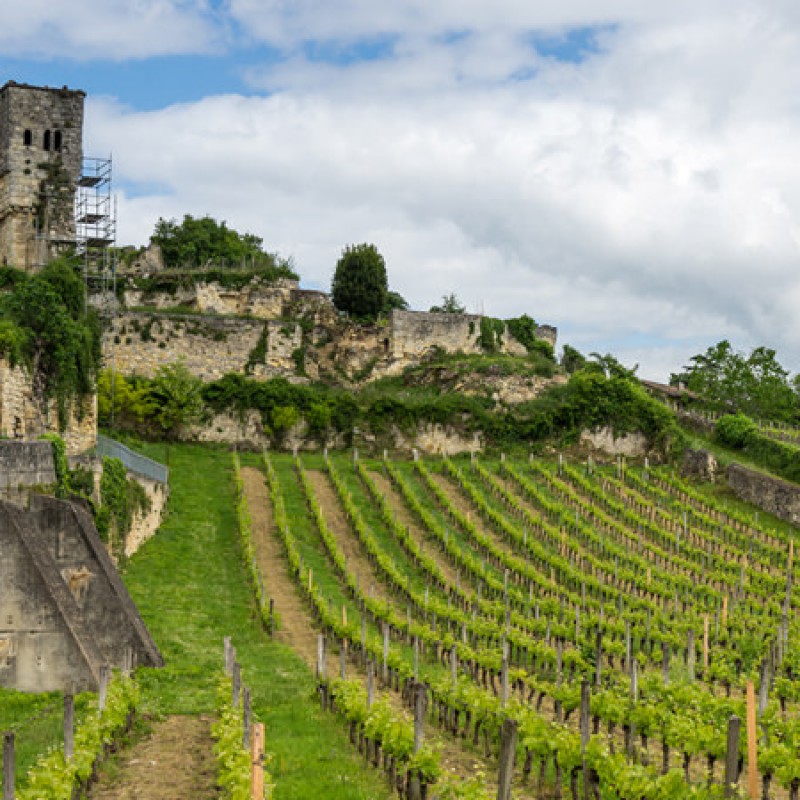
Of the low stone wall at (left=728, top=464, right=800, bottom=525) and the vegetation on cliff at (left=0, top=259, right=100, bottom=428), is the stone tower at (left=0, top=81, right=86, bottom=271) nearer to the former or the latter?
the vegetation on cliff at (left=0, top=259, right=100, bottom=428)

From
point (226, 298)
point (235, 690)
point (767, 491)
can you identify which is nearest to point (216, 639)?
point (235, 690)

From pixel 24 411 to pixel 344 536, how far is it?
9991 millimetres

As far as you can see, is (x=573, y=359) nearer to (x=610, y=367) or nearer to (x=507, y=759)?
(x=610, y=367)

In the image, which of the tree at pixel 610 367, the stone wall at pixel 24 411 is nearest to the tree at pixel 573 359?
the tree at pixel 610 367

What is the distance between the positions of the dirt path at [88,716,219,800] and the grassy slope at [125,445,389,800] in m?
0.87

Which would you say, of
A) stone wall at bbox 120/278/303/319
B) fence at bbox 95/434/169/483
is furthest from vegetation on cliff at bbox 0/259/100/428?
stone wall at bbox 120/278/303/319

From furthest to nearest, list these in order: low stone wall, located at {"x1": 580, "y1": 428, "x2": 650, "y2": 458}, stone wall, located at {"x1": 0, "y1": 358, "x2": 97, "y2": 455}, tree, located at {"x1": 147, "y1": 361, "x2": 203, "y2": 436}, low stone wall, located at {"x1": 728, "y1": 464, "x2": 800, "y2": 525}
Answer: low stone wall, located at {"x1": 580, "y1": 428, "x2": 650, "y2": 458} < tree, located at {"x1": 147, "y1": 361, "x2": 203, "y2": 436} < low stone wall, located at {"x1": 728, "y1": 464, "x2": 800, "y2": 525} < stone wall, located at {"x1": 0, "y1": 358, "x2": 97, "y2": 455}

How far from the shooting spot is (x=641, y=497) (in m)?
39.4

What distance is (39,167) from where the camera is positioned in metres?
40.6

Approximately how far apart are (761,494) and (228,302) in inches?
882

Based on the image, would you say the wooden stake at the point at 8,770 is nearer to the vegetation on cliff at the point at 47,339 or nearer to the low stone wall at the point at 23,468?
the low stone wall at the point at 23,468

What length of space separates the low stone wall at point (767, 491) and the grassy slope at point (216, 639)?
1754cm

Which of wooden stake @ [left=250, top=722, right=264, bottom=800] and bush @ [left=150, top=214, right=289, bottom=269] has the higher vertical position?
bush @ [left=150, top=214, right=289, bottom=269]

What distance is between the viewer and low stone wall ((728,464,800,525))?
38.4 meters
